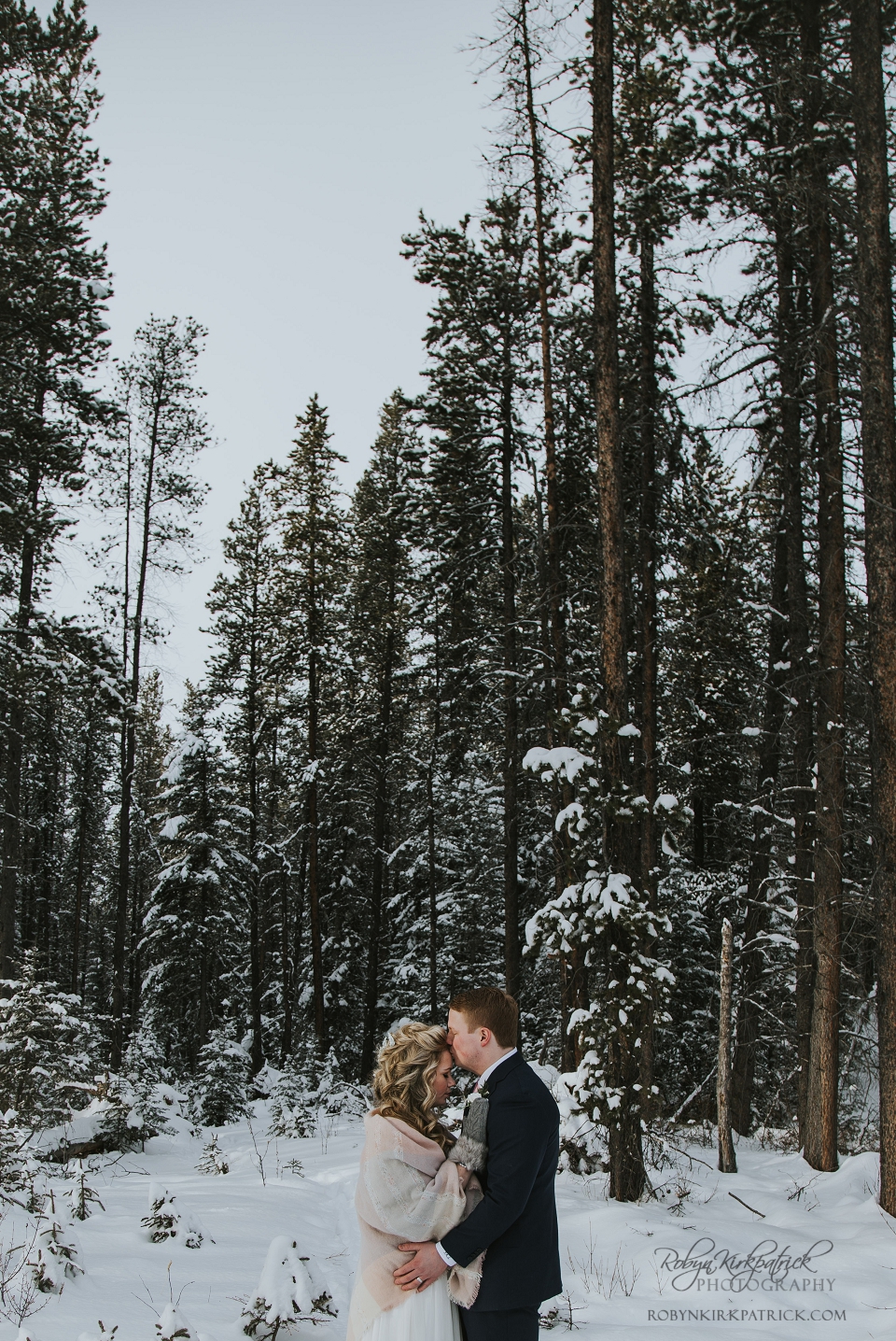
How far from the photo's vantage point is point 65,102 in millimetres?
14453

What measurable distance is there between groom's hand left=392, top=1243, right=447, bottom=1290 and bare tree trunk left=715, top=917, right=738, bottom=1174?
7.72 meters

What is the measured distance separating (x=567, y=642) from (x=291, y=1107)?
9606 mm

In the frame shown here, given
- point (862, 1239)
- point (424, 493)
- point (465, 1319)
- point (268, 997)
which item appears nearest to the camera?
point (465, 1319)

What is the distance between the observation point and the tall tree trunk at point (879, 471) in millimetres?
8234

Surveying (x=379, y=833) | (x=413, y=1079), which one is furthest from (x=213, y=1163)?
(x=379, y=833)

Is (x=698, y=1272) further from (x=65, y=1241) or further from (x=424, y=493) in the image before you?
(x=424, y=493)

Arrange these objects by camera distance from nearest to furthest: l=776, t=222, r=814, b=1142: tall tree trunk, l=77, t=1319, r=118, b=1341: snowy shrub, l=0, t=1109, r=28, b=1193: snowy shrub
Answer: l=77, t=1319, r=118, b=1341: snowy shrub → l=0, t=1109, r=28, b=1193: snowy shrub → l=776, t=222, r=814, b=1142: tall tree trunk

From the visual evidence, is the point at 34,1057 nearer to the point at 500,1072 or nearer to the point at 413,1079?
the point at 413,1079

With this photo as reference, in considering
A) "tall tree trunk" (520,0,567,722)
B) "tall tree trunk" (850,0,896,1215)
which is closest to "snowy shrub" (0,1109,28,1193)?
"tall tree trunk" (850,0,896,1215)

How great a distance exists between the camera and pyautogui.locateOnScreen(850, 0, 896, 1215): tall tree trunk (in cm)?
823

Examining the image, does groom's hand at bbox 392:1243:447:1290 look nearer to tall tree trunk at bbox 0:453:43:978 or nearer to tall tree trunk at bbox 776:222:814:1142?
tall tree trunk at bbox 776:222:814:1142

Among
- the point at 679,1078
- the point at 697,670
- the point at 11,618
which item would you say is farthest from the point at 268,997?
the point at 11,618

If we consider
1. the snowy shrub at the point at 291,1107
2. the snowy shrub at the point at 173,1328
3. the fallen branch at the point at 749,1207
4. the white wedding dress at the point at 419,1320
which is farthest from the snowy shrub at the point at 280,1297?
the snowy shrub at the point at 291,1107

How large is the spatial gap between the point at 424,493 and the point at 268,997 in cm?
2226
